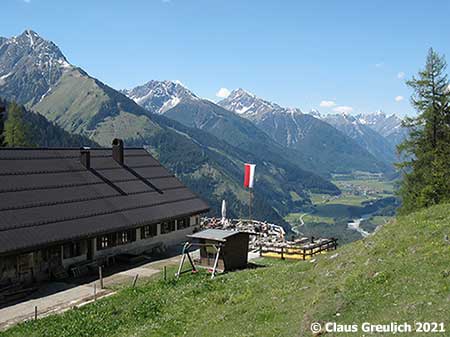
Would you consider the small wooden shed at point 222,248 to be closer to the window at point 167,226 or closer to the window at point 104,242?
the window at point 104,242

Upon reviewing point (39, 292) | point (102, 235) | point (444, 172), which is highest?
point (444, 172)

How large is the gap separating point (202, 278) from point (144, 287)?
174 inches

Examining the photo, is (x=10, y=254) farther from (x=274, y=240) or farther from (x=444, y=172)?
(x=444, y=172)

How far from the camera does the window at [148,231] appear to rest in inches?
1552

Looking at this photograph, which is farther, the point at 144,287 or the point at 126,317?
the point at 144,287

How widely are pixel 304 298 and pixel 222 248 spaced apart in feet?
45.6

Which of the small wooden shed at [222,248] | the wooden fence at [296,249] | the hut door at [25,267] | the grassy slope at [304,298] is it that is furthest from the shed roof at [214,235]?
the hut door at [25,267]

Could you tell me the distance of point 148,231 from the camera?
4000cm

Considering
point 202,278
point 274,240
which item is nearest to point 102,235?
point 202,278

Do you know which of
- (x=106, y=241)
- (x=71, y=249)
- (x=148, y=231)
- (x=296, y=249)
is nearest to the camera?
(x=71, y=249)

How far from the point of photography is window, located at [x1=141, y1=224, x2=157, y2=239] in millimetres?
39425

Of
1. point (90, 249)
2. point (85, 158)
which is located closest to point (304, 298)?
point (90, 249)

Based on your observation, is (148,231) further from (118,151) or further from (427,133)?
(427,133)

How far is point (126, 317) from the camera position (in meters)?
22.1
